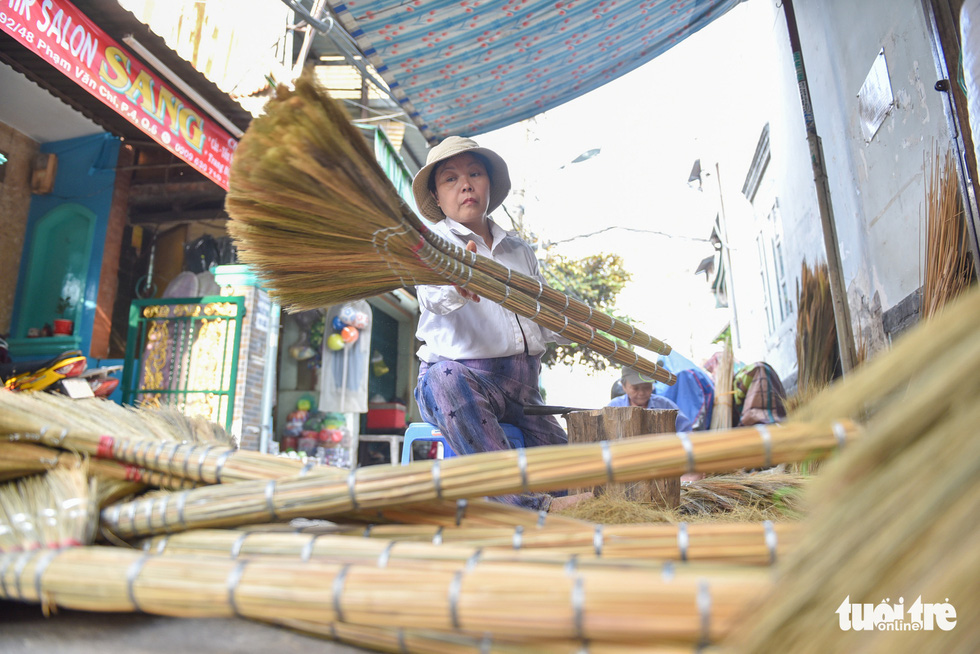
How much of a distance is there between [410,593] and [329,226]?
1215 mm

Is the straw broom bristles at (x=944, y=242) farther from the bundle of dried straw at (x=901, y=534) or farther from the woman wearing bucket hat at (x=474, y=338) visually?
the bundle of dried straw at (x=901, y=534)

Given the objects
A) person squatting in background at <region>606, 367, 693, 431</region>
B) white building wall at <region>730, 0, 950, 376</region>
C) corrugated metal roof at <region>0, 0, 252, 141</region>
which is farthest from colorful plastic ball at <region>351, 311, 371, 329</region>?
white building wall at <region>730, 0, 950, 376</region>

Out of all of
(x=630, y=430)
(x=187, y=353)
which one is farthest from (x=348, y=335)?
(x=630, y=430)

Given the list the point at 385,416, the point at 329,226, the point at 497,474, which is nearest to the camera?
the point at 497,474

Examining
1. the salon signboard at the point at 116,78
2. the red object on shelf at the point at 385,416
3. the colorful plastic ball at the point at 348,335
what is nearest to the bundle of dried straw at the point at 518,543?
the salon signboard at the point at 116,78

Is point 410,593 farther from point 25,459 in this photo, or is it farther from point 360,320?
point 360,320

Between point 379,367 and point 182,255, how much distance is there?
3386 millimetres

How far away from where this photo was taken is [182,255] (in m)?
7.08

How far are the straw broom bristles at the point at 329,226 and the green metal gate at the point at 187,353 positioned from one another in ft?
13.6

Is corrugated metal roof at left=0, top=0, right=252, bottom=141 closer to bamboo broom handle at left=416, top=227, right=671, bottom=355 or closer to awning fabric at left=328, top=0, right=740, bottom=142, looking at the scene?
awning fabric at left=328, top=0, right=740, bottom=142

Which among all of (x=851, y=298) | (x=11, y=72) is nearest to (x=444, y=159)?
(x=851, y=298)

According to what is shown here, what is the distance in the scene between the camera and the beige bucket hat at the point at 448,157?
8.46 feet

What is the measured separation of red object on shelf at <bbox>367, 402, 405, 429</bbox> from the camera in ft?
30.5

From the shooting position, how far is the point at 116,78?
407 centimetres
